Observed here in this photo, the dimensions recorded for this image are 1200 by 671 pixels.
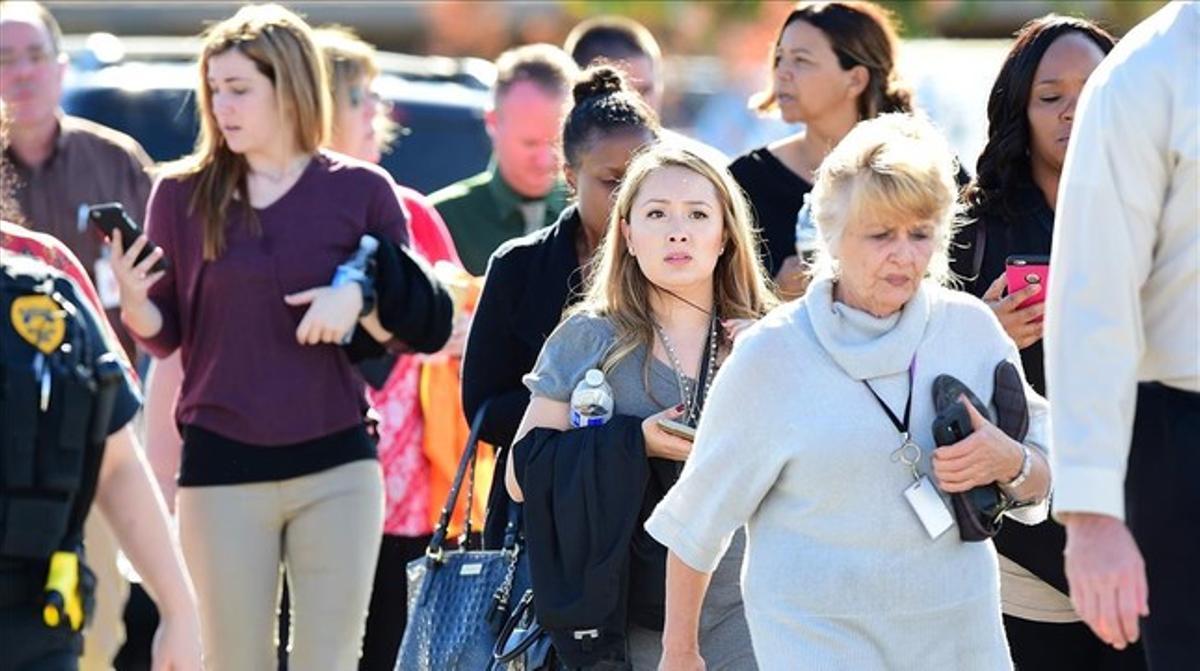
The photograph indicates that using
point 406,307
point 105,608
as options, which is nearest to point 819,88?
point 406,307

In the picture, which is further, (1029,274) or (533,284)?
(533,284)

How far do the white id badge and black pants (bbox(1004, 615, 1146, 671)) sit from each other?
116 cm

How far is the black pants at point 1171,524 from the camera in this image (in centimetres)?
414

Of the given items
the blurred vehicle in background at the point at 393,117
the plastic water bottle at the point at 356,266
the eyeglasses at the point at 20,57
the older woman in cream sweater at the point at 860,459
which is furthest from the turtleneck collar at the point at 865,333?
the blurred vehicle in background at the point at 393,117

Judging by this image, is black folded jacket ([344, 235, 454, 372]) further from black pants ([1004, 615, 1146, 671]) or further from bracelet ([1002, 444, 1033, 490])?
bracelet ([1002, 444, 1033, 490])

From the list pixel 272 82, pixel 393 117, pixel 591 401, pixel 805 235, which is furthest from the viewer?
pixel 393 117

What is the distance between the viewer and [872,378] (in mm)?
4410

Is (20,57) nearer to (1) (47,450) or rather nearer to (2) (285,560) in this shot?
(2) (285,560)

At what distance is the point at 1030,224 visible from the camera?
223 inches

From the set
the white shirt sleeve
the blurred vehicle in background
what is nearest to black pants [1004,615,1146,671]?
the white shirt sleeve

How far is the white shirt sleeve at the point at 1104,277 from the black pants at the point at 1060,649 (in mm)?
1455

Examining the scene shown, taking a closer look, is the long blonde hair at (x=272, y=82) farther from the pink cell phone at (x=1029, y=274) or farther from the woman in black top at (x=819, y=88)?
the pink cell phone at (x=1029, y=274)

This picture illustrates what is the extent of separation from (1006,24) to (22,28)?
17.6 m

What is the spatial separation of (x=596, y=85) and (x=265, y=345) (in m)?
1.13
